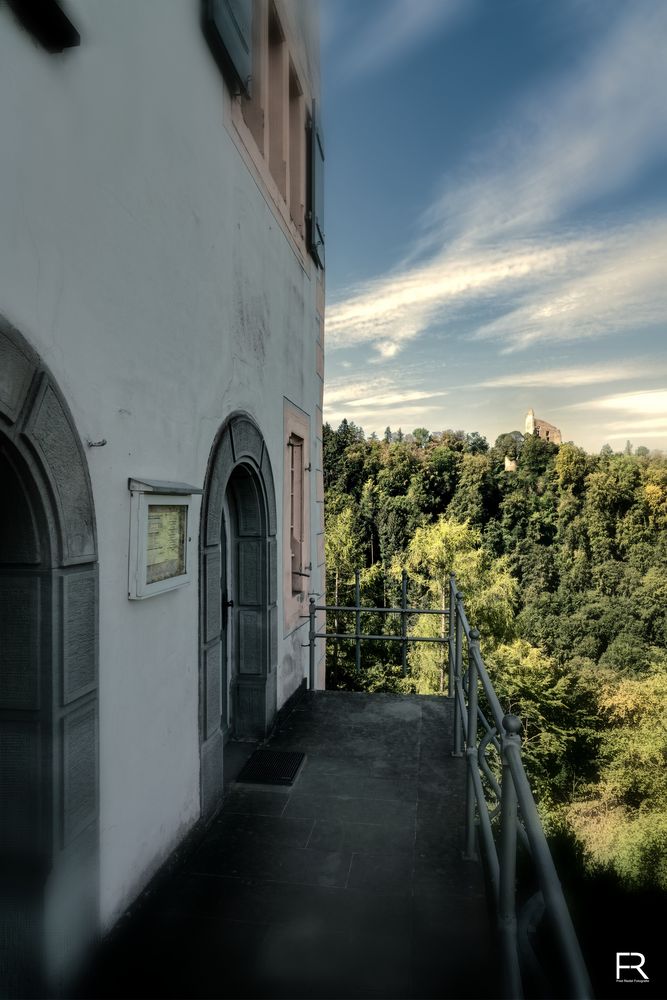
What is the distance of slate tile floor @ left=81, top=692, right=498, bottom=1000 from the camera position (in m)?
2.31

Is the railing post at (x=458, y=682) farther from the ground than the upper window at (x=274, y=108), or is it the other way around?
the upper window at (x=274, y=108)

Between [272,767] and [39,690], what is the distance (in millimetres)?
2490

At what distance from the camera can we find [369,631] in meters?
36.2

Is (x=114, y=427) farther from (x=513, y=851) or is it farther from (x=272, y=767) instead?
(x=272, y=767)

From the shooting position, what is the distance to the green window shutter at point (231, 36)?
3.44 metres

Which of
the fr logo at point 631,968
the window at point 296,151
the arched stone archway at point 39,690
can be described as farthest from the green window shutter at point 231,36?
the fr logo at point 631,968

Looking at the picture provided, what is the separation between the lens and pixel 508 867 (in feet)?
6.64

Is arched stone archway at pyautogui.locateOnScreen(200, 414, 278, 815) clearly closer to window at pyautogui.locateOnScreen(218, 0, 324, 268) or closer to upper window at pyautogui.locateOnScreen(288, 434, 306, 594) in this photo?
upper window at pyautogui.locateOnScreen(288, 434, 306, 594)

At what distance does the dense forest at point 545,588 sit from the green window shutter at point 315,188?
7.20m

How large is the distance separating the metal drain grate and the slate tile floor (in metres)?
0.07

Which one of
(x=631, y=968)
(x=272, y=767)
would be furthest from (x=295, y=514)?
(x=631, y=968)

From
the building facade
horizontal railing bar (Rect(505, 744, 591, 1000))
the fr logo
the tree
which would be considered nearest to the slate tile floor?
the building facade

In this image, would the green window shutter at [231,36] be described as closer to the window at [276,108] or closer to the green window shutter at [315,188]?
the window at [276,108]

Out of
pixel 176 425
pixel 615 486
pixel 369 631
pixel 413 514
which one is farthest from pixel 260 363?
pixel 615 486
